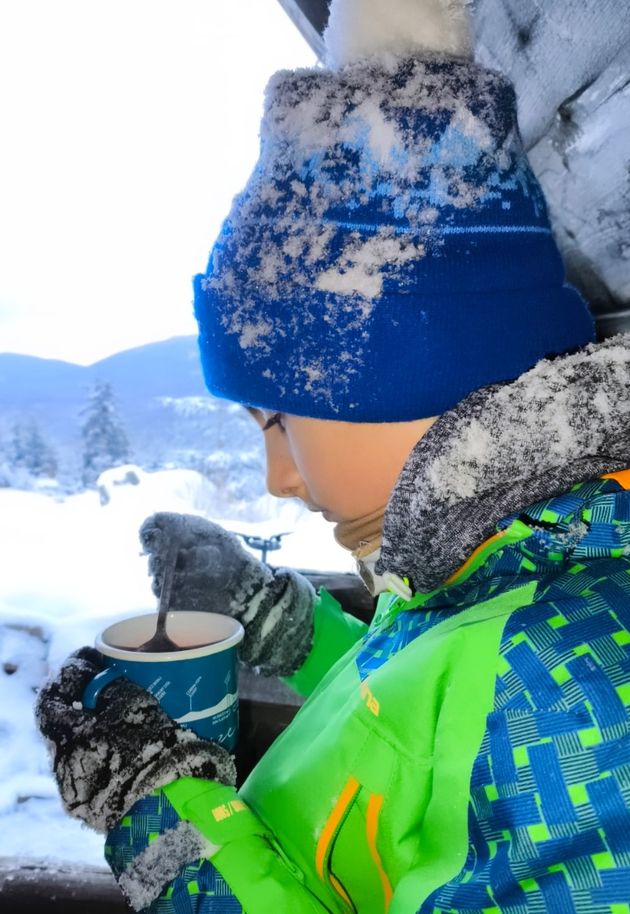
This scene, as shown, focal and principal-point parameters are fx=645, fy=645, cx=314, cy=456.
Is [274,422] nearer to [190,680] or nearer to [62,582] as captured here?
[190,680]

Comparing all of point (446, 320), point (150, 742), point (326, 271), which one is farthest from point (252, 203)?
point (150, 742)

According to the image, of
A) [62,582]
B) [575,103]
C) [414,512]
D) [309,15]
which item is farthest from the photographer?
[62,582]

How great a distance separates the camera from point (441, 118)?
626mm

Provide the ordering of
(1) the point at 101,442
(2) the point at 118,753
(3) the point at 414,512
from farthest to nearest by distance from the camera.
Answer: (1) the point at 101,442, (2) the point at 118,753, (3) the point at 414,512

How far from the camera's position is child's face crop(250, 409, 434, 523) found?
2.22ft

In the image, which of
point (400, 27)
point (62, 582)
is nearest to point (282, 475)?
point (400, 27)

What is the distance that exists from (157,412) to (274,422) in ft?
4.31

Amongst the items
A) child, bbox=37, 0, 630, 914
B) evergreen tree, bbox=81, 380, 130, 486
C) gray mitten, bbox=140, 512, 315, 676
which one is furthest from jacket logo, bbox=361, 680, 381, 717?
evergreen tree, bbox=81, 380, 130, 486

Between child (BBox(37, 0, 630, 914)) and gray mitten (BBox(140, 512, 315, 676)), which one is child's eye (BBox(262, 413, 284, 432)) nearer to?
child (BBox(37, 0, 630, 914))

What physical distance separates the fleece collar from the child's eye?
0.22 metres

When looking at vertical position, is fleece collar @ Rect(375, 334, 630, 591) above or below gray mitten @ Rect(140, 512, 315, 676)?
above

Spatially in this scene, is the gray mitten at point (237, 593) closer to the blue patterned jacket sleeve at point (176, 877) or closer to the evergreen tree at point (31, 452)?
the blue patterned jacket sleeve at point (176, 877)

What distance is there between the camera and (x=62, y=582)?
1.76 m

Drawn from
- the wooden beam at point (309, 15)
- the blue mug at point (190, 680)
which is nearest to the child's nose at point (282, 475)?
the blue mug at point (190, 680)
